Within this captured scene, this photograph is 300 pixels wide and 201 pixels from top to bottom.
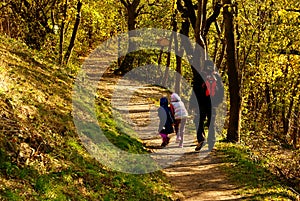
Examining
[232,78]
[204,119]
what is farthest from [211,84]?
[232,78]

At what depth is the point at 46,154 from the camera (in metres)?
7.44

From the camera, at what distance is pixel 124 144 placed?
11.1m

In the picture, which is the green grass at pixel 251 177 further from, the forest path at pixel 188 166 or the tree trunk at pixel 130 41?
the tree trunk at pixel 130 41

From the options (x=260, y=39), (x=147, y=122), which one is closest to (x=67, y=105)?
(x=147, y=122)

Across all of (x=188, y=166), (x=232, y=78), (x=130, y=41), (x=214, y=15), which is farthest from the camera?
(x=130, y=41)

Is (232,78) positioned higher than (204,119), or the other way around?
(232,78)

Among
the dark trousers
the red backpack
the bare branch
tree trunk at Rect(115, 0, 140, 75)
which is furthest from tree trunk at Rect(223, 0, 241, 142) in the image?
tree trunk at Rect(115, 0, 140, 75)

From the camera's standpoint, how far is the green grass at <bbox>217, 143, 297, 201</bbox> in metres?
9.98

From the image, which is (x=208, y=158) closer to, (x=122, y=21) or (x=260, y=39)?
(x=260, y=39)

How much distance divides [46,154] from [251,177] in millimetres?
6107

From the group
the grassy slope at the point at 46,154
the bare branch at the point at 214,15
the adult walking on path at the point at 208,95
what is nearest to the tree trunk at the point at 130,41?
the bare branch at the point at 214,15

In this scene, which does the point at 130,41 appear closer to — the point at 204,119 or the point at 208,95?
the point at 204,119

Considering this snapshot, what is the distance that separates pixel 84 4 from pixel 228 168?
14.4 metres

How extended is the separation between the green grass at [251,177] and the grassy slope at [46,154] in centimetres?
220
